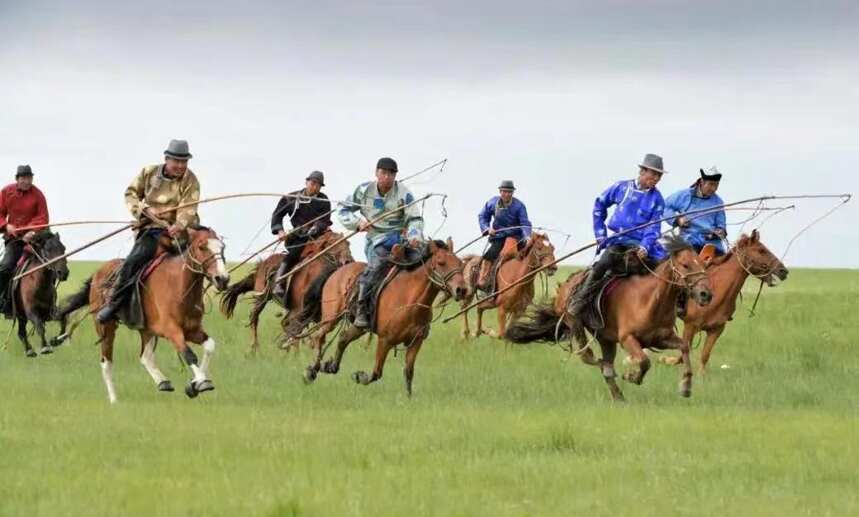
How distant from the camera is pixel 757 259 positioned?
21.2 m

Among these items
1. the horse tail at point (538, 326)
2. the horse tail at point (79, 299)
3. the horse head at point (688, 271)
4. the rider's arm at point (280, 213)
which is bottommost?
the horse tail at point (538, 326)

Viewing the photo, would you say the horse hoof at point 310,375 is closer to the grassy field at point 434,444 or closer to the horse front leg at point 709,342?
the grassy field at point 434,444

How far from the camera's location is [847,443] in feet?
45.1

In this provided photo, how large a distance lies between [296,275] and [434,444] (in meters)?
10.1

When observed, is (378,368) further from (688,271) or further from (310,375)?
(688,271)

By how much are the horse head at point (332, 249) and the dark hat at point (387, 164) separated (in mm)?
4083

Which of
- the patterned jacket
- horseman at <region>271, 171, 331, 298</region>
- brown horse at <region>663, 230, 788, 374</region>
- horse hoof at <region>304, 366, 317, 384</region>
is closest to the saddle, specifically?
the patterned jacket

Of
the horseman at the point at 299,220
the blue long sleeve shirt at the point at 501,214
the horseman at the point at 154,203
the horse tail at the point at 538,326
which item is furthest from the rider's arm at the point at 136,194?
the blue long sleeve shirt at the point at 501,214

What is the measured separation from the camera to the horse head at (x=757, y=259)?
21.1m

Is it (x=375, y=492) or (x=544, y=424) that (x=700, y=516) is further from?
(x=544, y=424)

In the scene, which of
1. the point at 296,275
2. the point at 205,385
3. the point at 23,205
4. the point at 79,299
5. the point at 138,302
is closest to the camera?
the point at 205,385

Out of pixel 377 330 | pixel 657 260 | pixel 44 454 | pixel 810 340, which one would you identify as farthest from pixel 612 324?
pixel 810 340

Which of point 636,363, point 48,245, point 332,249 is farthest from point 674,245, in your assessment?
point 48,245

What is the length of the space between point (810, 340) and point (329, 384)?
10.7 meters
